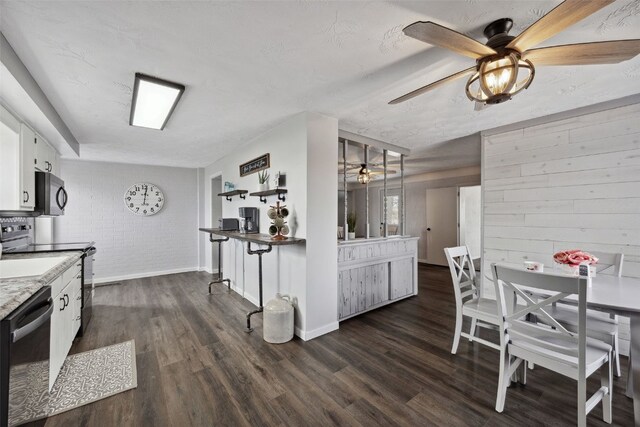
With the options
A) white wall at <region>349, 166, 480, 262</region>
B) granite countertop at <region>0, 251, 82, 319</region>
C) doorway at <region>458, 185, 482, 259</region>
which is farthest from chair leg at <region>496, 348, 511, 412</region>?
white wall at <region>349, 166, 480, 262</region>

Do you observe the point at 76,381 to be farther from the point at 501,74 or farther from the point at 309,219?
the point at 501,74

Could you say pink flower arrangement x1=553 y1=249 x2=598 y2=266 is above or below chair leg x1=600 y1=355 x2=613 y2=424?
above

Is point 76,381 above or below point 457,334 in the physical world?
below

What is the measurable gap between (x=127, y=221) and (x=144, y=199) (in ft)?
1.77

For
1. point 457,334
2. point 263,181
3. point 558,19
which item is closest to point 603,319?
point 457,334

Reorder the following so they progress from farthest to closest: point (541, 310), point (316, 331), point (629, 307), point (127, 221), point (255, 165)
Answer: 1. point (127, 221)
2. point (255, 165)
3. point (316, 331)
4. point (541, 310)
5. point (629, 307)

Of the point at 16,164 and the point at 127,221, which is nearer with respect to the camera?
the point at 16,164

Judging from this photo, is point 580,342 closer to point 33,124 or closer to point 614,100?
point 614,100

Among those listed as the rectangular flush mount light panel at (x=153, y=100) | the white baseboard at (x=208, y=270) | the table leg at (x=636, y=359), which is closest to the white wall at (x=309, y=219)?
the rectangular flush mount light panel at (x=153, y=100)

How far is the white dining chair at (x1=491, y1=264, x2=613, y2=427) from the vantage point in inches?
54.8

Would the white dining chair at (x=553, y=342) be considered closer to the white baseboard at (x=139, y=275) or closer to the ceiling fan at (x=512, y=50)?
the ceiling fan at (x=512, y=50)

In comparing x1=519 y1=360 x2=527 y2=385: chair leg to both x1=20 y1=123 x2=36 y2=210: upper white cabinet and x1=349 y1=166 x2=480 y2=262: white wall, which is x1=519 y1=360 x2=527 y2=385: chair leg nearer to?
x1=20 y1=123 x2=36 y2=210: upper white cabinet

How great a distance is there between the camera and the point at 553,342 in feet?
5.36

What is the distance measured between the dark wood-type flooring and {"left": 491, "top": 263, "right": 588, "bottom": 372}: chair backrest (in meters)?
0.50
